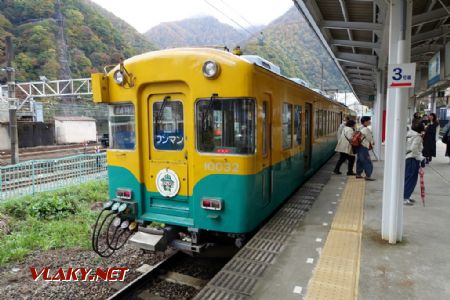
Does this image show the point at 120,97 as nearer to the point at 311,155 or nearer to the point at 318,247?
the point at 318,247

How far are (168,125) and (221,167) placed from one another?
0.97 m

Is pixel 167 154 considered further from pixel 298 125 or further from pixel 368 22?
pixel 368 22

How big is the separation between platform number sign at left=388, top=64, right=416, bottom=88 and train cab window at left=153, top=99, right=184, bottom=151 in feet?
8.79

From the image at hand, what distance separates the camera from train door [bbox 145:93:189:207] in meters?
4.36

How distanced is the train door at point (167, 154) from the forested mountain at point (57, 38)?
41.3 m

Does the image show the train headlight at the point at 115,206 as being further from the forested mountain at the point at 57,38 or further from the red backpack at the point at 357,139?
the forested mountain at the point at 57,38

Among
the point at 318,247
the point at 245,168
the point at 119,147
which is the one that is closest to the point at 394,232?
the point at 318,247

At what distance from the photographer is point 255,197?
14.0ft

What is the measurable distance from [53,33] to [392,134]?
5092 cm

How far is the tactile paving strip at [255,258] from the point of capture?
132 inches

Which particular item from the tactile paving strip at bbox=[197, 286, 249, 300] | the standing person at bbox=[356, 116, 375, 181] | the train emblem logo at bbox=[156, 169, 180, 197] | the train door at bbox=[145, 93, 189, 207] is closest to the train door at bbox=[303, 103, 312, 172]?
the standing person at bbox=[356, 116, 375, 181]

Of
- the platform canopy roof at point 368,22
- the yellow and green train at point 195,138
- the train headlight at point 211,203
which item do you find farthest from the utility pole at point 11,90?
the train headlight at point 211,203

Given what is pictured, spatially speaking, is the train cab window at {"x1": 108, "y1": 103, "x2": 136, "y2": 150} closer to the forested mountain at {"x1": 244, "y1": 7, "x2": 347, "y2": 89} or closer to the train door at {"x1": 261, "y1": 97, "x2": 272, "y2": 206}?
the train door at {"x1": 261, "y1": 97, "x2": 272, "y2": 206}

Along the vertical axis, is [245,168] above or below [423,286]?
above
